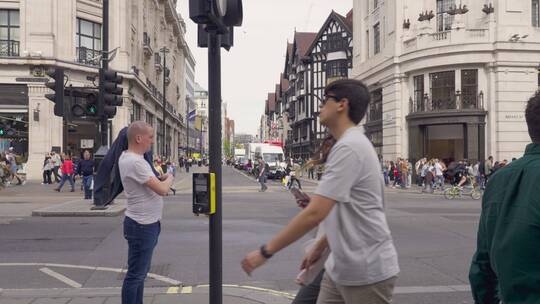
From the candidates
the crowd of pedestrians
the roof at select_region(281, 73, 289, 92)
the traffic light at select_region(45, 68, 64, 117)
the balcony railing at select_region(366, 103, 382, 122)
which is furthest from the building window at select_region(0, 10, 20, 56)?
the roof at select_region(281, 73, 289, 92)

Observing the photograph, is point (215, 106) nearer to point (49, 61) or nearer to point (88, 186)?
point (88, 186)

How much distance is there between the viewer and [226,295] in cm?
589

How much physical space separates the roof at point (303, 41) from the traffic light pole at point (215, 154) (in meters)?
65.2

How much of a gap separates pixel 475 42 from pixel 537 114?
30.1 m

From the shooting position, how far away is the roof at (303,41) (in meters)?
69.9

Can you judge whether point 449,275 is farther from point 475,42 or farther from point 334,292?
point 475,42

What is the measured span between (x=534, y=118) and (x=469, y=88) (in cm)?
3017

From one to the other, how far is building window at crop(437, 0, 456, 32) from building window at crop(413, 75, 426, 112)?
122 inches

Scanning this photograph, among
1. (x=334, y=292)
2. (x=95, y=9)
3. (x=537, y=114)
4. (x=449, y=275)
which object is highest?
(x=95, y=9)

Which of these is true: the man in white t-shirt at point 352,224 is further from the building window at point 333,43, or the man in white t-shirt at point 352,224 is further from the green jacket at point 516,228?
the building window at point 333,43

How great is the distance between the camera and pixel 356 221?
2.66 meters

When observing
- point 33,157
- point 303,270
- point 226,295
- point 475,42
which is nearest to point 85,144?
point 33,157

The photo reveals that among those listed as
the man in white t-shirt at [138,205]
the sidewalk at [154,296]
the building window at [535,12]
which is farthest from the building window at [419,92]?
the man in white t-shirt at [138,205]

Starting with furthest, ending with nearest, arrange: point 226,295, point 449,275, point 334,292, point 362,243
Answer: point 449,275, point 226,295, point 334,292, point 362,243
